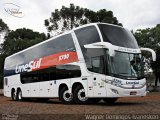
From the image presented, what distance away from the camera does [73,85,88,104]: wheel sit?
63.2 ft

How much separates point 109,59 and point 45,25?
42804 millimetres

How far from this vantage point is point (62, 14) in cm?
5919

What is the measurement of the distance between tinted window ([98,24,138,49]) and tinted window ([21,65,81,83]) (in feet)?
7.80

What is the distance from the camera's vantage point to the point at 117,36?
18812mm

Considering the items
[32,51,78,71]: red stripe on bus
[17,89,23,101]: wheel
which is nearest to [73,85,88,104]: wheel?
[32,51,78,71]: red stripe on bus

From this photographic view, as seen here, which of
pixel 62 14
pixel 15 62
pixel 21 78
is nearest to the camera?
pixel 21 78

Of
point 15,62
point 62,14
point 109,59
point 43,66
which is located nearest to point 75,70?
point 109,59

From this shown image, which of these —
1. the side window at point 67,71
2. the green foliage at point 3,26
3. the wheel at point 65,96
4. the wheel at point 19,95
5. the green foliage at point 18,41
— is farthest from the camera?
the green foliage at point 3,26

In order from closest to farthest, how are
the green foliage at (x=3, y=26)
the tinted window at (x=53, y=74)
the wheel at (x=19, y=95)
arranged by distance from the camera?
the tinted window at (x=53, y=74), the wheel at (x=19, y=95), the green foliage at (x=3, y=26)

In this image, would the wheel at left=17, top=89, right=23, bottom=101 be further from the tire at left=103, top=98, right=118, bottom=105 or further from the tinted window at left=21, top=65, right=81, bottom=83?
the tire at left=103, top=98, right=118, bottom=105

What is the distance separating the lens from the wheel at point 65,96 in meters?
20.5

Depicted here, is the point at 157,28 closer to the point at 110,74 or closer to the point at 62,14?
the point at 62,14

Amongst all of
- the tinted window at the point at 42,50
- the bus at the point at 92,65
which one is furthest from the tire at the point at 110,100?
the tinted window at the point at 42,50

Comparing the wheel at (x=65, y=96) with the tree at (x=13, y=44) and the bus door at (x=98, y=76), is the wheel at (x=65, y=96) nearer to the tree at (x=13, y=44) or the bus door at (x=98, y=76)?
the bus door at (x=98, y=76)
